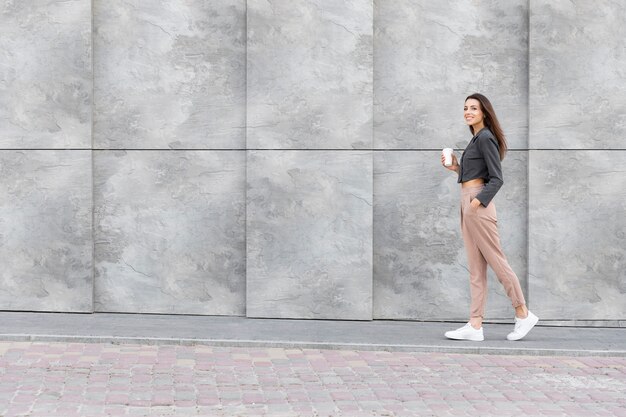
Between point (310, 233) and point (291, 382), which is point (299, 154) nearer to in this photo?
point (310, 233)

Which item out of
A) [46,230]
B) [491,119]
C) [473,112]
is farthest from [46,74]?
[491,119]

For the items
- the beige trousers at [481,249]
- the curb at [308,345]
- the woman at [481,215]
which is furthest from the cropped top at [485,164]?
the curb at [308,345]

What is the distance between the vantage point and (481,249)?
857 centimetres

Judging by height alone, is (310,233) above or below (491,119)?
below

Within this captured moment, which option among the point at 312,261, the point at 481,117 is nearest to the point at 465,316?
the point at 312,261

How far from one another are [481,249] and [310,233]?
1.75 m

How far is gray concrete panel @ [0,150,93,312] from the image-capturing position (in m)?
9.92

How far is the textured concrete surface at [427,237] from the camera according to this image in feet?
31.8

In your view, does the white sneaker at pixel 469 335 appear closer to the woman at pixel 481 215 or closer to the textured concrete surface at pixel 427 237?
the woman at pixel 481 215

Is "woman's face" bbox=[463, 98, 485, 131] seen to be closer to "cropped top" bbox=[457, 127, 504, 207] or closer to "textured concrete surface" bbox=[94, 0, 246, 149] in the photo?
"cropped top" bbox=[457, 127, 504, 207]

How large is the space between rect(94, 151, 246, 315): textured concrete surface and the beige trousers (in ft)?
7.46

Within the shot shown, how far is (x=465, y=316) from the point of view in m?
9.73

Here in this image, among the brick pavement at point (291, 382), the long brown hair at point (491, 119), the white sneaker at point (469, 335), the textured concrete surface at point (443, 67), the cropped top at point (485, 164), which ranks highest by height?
the textured concrete surface at point (443, 67)

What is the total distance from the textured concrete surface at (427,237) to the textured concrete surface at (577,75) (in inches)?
17.2
